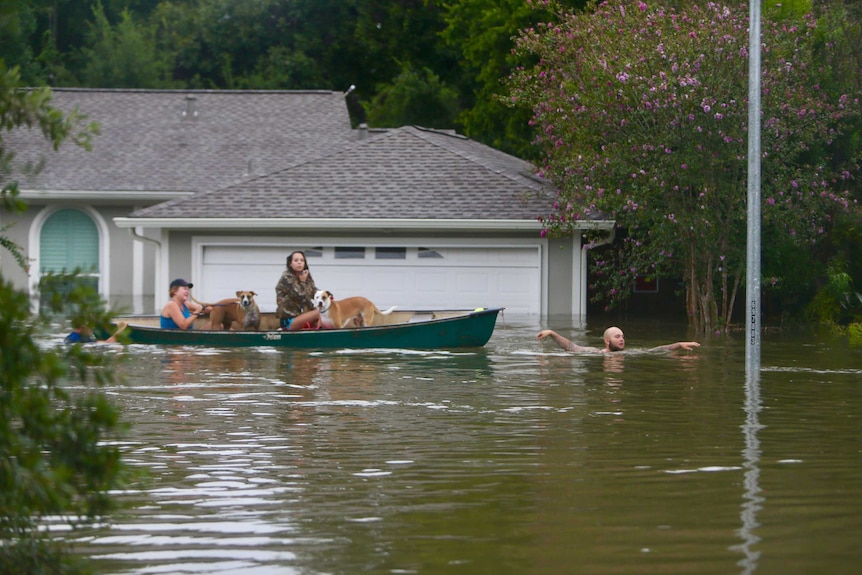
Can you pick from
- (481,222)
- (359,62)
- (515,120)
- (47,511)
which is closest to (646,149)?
(481,222)

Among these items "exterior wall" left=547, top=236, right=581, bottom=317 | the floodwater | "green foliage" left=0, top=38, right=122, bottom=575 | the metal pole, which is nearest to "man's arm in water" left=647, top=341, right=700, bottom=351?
the floodwater

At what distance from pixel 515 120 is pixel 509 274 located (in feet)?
35.8

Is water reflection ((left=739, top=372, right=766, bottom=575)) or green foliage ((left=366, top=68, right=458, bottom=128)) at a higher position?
green foliage ((left=366, top=68, right=458, bottom=128))

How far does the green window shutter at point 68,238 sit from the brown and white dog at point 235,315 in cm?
1279

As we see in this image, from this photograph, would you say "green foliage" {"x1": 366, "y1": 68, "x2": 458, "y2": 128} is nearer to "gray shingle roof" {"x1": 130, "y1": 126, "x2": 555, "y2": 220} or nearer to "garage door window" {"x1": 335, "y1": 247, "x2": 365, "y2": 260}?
"gray shingle roof" {"x1": 130, "y1": 126, "x2": 555, "y2": 220}

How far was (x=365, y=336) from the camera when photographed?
18328 millimetres

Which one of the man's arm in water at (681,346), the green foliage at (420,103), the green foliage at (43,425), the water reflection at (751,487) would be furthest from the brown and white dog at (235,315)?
the green foliage at (420,103)

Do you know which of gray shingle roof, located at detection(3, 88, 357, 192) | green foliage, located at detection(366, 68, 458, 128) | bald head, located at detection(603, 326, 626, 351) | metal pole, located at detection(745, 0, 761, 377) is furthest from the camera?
green foliage, located at detection(366, 68, 458, 128)

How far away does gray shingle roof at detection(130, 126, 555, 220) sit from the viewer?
25.9 metres

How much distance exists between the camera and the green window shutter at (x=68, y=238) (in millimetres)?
31844

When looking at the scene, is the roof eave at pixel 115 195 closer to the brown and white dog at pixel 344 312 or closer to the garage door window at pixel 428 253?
the garage door window at pixel 428 253

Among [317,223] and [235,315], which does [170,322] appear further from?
[317,223]

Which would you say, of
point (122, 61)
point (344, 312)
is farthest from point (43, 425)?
point (122, 61)

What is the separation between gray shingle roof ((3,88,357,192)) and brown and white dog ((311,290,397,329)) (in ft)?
39.7
